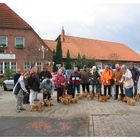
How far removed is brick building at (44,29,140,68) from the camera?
73081 millimetres

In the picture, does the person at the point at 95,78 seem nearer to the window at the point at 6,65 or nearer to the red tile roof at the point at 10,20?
the window at the point at 6,65

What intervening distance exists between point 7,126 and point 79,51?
201 ft

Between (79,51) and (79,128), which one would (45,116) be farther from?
(79,51)

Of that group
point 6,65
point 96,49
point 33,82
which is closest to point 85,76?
point 33,82

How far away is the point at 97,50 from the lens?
79.7 m

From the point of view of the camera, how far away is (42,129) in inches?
484

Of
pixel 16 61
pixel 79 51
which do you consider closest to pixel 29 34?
pixel 16 61

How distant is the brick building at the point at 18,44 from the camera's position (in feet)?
178

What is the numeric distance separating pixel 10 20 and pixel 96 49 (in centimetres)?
2681

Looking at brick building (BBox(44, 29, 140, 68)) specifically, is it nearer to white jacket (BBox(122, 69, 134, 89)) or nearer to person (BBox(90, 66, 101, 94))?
person (BBox(90, 66, 101, 94))

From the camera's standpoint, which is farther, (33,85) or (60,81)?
(60,81)

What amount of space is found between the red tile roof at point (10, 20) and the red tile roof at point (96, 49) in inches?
528

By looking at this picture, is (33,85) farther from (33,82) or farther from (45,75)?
(45,75)

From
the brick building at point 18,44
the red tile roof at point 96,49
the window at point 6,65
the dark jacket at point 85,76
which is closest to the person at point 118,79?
the dark jacket at point 85,76
